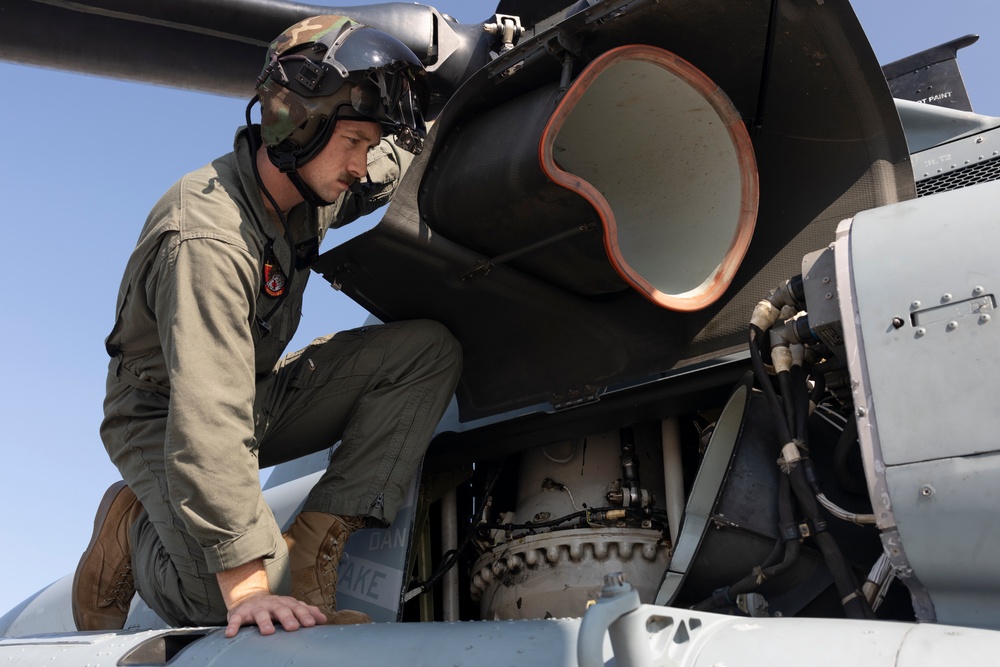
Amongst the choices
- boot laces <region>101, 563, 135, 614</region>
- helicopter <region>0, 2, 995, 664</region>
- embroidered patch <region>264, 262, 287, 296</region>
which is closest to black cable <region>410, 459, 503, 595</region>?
helicopter <region>0, 2, 995, 664</region>

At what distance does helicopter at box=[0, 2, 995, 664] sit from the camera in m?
2.85

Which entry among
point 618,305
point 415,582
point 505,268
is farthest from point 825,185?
point 415,582

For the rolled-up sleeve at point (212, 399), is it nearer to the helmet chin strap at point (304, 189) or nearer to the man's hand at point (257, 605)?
the man's hand at point (257, 605)

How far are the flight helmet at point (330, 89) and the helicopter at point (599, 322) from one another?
0.23 m

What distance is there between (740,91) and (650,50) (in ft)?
1.44

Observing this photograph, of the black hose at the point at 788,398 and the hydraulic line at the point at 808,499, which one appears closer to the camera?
the hydraulic line at the point at 808,499

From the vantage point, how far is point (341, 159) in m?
2.98

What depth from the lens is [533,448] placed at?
3.44 metres

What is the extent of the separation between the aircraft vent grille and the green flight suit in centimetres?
172

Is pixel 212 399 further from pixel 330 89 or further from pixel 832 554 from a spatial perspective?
pixel 832 554

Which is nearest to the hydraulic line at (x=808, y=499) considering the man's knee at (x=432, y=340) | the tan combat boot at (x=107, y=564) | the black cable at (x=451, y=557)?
the man's knee at (x=432, y=340)

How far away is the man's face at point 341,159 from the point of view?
2.95m

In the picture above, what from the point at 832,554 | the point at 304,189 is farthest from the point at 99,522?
the point at 832,554

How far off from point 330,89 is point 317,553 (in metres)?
1.35
